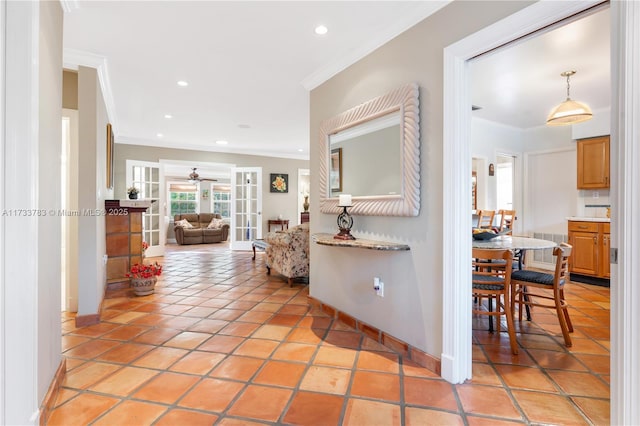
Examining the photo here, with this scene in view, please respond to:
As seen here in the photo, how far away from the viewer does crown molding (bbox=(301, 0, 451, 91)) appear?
204cm

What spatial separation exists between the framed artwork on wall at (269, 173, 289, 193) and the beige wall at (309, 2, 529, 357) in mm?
5398

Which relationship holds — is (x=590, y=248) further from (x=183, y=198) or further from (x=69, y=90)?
(x=183, y=198)

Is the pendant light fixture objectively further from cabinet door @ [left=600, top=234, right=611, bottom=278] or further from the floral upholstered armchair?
the floral upholstered armchair

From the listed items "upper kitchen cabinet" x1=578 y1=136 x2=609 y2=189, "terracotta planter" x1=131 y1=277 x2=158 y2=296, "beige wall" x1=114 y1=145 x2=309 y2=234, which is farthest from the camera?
"beige wall" x1=114 y1=145 x2=309 y2=234

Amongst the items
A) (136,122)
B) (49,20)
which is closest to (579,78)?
(49,20)

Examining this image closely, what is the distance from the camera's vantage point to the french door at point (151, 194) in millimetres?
6660

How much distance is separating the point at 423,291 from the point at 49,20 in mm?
2790

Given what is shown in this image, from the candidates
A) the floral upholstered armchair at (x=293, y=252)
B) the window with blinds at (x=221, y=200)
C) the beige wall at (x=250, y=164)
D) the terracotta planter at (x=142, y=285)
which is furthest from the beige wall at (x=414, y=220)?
the window with blinds at (x=221, y=200)

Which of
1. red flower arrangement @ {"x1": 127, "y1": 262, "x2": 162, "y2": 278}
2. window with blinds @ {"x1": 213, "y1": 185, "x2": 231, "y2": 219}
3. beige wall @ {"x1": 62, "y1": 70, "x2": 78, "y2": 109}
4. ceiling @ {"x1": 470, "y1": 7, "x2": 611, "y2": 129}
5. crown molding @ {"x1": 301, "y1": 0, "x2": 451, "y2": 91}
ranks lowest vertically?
red flower arrangement @ {"x1": 127, "y1": 262, "x2": 162, "y2": 278}

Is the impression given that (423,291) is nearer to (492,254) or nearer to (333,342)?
(492,254)

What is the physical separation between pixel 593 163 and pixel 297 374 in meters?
5.37

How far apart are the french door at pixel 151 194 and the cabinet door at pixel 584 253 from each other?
7.62m

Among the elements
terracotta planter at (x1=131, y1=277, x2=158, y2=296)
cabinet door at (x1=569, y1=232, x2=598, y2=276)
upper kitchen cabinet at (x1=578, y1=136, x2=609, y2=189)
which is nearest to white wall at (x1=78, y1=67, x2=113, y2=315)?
terracotta planter at (x1=131, y1=277, x2=158, y2=296)

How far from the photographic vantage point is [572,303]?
11.5ft
